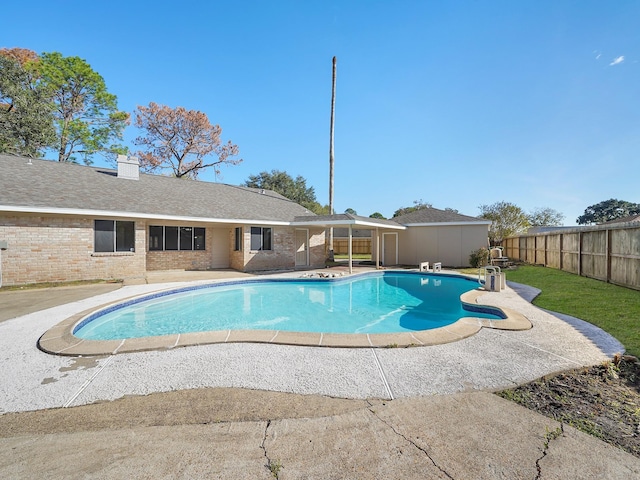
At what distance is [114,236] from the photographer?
11.4 meters

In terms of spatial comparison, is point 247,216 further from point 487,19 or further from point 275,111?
point 487,19

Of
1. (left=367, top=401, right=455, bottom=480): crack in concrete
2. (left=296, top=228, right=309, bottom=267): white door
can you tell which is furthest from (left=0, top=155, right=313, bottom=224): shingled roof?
(left=367, top=401, right=455, bottom=480): crack in concrete

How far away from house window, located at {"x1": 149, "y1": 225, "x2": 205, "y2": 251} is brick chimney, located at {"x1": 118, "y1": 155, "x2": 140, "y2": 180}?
9.77 ft

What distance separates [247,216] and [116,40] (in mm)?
11180

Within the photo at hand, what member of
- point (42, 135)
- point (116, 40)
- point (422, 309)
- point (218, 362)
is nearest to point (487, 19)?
point (422, 309)

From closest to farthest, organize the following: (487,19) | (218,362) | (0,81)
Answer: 1. (218,362)
2. (487,19)
3. (0,81)

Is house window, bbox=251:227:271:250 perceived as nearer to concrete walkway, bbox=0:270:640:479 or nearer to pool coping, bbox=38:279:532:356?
pool coping, bbox=38:279:532:356

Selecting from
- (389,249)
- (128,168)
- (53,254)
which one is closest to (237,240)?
(128,168)

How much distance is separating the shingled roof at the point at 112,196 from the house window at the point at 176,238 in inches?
54.5

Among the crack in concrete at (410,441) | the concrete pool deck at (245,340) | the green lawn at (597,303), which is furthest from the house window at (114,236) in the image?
the green lawn at (597,303)

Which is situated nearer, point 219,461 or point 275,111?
point 219,461

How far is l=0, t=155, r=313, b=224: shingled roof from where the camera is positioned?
991 cm

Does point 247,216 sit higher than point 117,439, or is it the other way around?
point 247,216

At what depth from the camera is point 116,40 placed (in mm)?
14516
